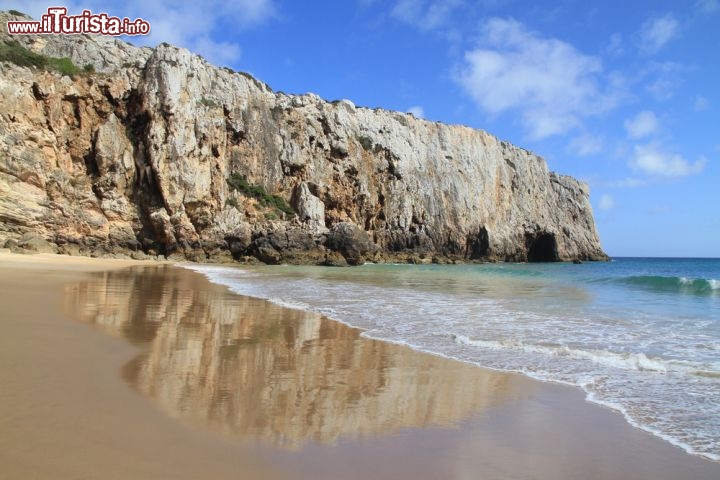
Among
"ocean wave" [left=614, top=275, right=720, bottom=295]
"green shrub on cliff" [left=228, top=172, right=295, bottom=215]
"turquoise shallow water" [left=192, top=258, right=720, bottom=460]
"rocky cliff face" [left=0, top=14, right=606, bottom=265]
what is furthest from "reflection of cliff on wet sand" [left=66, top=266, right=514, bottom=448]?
"green shrub on cliff" [left=228, top=172, right=295, bottom=215]

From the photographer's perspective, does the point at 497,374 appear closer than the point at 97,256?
Yes

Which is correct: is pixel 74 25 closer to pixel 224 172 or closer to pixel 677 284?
pixel 224 172

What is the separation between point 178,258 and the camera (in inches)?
1303

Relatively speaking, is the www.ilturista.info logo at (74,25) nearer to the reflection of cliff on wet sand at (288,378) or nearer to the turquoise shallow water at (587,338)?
the turquoise shallow water at (587,338)

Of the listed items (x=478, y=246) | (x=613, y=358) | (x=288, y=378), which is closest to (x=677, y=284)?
(x=613, y=358)

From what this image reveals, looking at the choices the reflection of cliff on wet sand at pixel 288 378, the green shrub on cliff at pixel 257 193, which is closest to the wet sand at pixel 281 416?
the reflection of cliff on wet sand at pixel 288 378

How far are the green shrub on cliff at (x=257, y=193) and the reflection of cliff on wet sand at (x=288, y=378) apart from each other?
100ft

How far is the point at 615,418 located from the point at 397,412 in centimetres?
195

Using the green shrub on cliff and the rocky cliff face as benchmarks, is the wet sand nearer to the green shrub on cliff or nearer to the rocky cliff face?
the rocky cliff face

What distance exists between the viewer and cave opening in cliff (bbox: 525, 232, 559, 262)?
57.3 m

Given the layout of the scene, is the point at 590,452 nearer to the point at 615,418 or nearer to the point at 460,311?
the point at 615,418

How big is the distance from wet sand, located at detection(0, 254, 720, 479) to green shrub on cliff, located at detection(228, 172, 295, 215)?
108ft

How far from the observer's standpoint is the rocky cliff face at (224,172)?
2992 cm

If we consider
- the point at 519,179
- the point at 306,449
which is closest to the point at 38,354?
the point at 306,449
